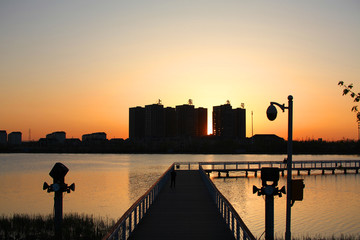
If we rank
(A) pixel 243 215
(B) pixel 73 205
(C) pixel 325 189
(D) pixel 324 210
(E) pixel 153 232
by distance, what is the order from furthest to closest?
(C) pixel 325 189 < (B) pixel 73 205 < (D) pixel 324 210 < (A) pixel 243 215 < (E) pixel 153 232

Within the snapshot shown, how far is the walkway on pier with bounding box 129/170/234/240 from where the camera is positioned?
14539mm

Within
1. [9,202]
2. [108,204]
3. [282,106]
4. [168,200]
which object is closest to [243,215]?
[168,200]

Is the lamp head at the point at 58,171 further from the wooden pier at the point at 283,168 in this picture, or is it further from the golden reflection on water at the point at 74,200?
the wooden pier at the point at 283,168

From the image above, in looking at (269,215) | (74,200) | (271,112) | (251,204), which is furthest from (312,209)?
Result: (271,112)

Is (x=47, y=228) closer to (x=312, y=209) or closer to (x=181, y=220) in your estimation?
(x=181, y=220)

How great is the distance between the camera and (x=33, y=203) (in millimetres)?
42250

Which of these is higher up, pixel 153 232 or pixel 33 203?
pixel 153 232

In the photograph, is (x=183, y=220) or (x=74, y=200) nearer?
(x=183, y=220)

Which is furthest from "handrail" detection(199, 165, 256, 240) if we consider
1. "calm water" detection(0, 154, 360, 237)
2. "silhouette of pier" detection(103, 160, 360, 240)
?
"calm water" detection(0, 154, 360, 237)

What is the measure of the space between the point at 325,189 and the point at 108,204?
30.3m

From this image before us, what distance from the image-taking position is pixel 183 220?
17.6 metres

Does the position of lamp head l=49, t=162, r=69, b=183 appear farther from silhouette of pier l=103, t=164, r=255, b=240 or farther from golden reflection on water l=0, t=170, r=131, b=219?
golden reflection on water l=0, t=170, r=131, b=219

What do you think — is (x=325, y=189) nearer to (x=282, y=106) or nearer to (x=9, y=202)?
(x=9, y=202)

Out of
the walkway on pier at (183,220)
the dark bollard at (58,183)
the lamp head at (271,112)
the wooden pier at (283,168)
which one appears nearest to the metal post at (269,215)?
the walkway on pier at (183,220)
